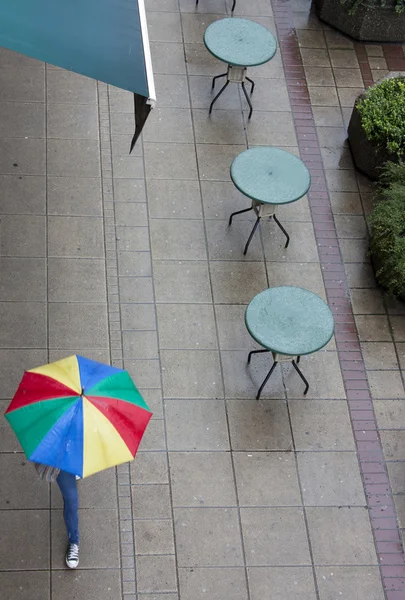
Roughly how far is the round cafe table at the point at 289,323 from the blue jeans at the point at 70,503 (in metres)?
2.38

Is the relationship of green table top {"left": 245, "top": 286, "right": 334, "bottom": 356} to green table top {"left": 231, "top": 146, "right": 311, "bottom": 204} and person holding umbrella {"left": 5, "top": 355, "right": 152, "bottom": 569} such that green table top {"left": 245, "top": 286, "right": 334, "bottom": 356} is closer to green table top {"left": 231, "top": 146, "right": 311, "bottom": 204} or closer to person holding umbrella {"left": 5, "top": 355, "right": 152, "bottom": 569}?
green table top {"left": 231, "top": 146, "right": 311, "bottom": 204}

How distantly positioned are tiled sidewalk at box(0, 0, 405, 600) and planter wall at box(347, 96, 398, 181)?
0.18 m

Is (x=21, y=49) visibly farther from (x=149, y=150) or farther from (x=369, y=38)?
(x=369, y=38)

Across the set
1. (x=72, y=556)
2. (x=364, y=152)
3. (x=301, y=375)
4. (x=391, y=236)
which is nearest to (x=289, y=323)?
(x=301, y=375)

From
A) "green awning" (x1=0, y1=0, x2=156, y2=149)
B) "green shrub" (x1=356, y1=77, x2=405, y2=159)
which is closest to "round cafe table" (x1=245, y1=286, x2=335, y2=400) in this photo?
"green awning" (x1=0, y1=0, x2=156, y2=149)

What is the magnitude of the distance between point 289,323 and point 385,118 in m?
3.28

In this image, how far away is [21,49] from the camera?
8125mm

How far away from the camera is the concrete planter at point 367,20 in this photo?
13.2 meters

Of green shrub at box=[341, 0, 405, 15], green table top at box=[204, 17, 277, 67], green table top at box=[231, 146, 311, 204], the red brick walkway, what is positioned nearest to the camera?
the red brick walkway

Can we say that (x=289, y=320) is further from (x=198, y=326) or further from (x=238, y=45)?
(x=238, y=45)

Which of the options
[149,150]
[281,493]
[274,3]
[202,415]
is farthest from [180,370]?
[274,3]

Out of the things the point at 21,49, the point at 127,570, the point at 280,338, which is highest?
the point at 21,49

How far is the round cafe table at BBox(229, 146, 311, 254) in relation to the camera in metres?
10.4

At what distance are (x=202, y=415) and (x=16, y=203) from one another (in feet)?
11.1
